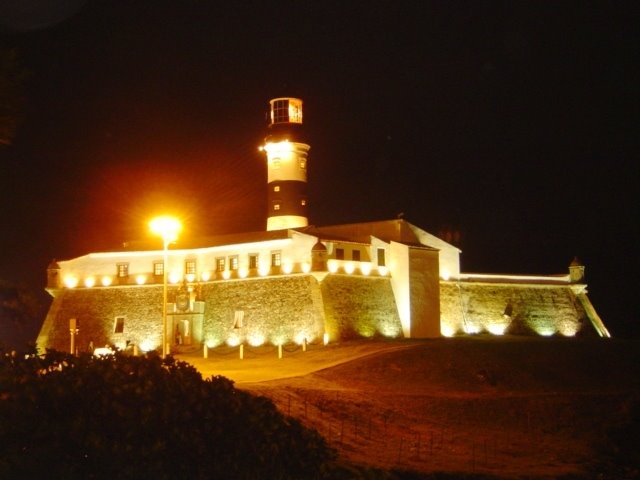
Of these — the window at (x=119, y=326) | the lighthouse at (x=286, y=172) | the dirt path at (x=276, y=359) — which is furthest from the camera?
the lighthouse at (x=286, y=172)

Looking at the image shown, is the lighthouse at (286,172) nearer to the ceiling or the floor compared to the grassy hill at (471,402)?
nearer to the ceiling

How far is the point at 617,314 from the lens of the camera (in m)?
80.7

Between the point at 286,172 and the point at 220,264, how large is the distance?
27.8 ft

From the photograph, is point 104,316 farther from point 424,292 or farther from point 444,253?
point 444,253

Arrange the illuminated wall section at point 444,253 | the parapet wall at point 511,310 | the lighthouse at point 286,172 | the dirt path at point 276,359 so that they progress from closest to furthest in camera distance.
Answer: the dirt path at point 276,359
the illuminated wall section at point 444,253
the parapet wall at point 511,310
the lighthouse at point 286,172

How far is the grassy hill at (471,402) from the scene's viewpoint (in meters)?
28.2

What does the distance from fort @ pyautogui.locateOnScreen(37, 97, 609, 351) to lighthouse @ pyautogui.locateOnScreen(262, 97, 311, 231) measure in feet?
0.24

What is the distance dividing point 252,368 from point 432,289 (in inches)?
595

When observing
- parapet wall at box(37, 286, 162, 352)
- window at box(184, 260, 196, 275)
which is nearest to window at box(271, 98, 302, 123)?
window at box(184, 260, 196, 275)

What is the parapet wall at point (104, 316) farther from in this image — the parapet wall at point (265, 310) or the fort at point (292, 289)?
the parapet wall at point (265, 310)

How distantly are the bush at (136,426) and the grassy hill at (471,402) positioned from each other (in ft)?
27.7

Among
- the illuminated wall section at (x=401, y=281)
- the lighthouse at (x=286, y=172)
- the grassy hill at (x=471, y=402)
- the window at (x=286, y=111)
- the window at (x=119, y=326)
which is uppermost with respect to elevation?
the window at (x=286, y=111)

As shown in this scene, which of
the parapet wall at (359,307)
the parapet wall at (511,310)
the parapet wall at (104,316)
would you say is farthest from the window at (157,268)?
the parapet wall at (511,310)

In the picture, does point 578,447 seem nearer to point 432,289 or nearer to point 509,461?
point 509,461
